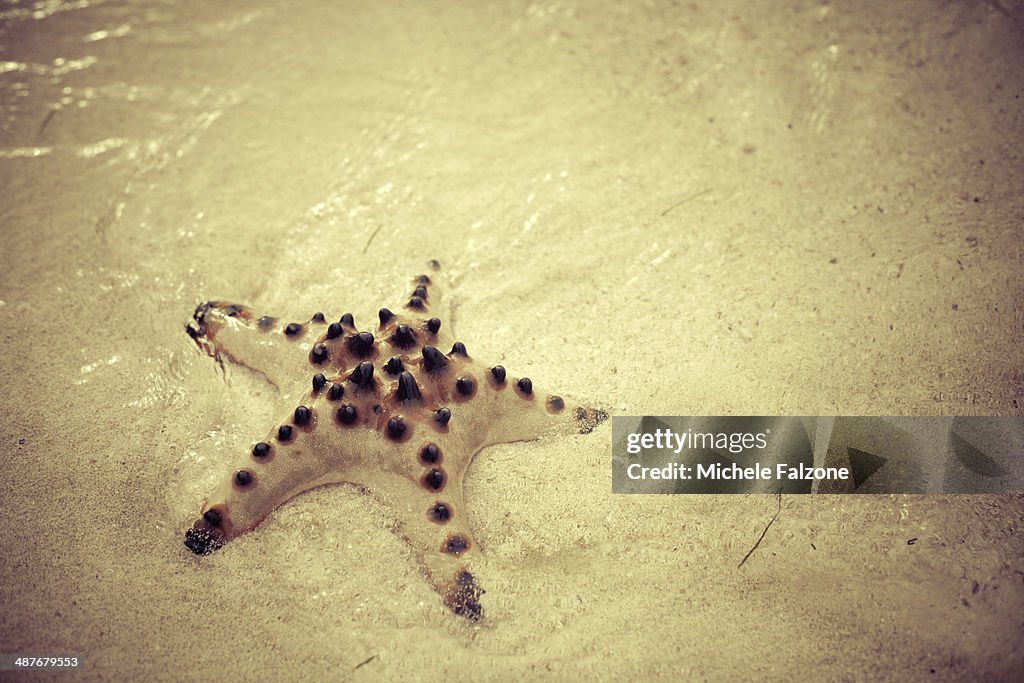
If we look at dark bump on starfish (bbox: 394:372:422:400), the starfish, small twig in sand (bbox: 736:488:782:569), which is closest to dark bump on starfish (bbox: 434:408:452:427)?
the starfish

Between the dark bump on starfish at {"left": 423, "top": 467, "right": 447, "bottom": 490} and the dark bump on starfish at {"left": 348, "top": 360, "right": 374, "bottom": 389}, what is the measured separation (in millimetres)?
458

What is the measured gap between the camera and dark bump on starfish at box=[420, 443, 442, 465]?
9.91ft

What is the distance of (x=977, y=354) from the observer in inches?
147

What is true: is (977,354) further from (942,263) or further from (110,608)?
(110,608)

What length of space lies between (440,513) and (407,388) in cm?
54

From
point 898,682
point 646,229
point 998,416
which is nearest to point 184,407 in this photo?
point 646,229

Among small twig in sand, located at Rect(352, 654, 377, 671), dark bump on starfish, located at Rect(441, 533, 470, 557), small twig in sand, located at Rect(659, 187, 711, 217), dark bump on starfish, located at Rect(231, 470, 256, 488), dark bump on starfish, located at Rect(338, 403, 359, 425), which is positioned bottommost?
small twig in sand, located at Rect(352, 654, 377, 671)

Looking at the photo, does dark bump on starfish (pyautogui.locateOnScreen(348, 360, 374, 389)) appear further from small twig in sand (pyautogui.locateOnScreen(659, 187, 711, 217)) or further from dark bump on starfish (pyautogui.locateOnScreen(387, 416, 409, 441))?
small twig in sand (pyautogui.locateOnScreen(659, 187, 711, 217))

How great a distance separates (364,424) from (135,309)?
1857 millimetres

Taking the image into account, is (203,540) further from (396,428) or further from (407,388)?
(407,388)

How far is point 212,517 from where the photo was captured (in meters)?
3.06

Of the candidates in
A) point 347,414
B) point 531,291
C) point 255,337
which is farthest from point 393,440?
point 531,291

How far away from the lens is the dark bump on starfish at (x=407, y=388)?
302 cm

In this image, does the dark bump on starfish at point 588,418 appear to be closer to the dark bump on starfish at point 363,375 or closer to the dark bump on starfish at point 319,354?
the dark bump on starfish at point 363,375
